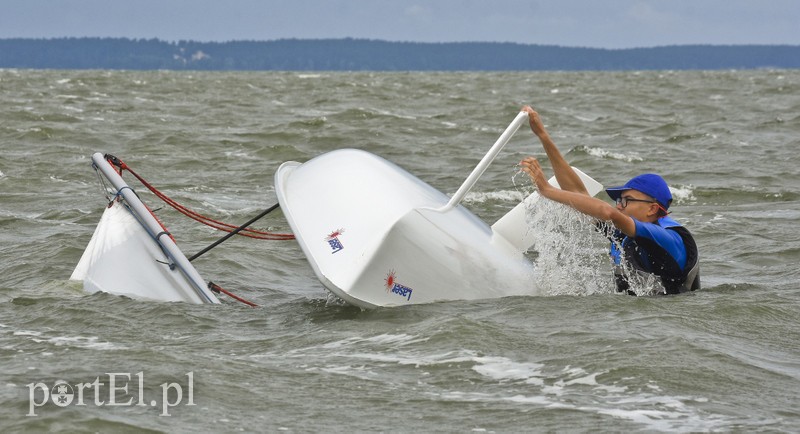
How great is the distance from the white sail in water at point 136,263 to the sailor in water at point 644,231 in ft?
7.37

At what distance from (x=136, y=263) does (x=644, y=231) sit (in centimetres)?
305

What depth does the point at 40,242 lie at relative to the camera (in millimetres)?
9156

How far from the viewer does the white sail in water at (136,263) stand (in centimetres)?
696

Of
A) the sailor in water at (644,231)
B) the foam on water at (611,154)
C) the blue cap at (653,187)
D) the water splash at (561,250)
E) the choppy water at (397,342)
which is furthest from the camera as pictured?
the foam on water at (611,154)

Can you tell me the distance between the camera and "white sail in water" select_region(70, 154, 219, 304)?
6961mm

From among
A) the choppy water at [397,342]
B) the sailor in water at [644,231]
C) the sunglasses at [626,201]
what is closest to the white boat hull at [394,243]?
the choppy water at [397,342]

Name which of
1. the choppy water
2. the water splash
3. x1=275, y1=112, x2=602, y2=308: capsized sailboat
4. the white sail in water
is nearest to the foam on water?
the choppy water

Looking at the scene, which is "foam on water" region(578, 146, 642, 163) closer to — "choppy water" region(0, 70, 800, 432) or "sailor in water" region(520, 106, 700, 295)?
"choppy water" region(0, 70, 800, 432)

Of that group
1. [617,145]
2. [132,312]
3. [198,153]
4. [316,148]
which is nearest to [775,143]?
[617,145]

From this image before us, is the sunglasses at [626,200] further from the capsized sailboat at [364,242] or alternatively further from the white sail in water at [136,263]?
the white sail in water at [136,263]

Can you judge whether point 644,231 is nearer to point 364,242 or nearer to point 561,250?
point 561,250

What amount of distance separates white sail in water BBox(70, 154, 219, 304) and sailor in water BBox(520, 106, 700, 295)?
7.37ft

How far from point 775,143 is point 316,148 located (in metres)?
7.21

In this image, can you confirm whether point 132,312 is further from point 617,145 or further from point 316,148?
point 617,145
